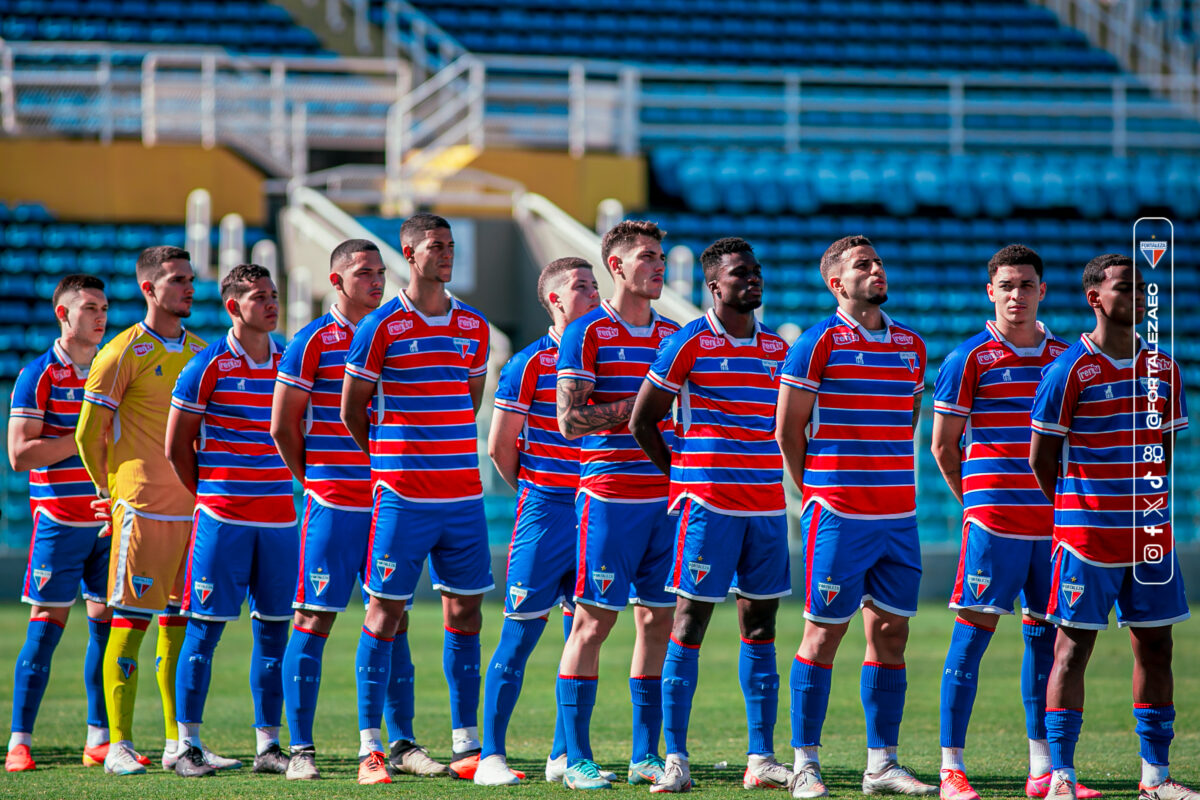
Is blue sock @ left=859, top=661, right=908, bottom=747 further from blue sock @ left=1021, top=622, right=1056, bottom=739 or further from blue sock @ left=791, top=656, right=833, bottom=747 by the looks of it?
blue sock @ left=1021, top=622, right=1056, bottom=739

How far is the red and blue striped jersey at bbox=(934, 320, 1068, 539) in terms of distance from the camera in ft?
19.7

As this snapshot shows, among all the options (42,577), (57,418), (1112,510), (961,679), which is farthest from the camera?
(57,418)

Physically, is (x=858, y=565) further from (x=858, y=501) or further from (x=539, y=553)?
(x=539, y=553)

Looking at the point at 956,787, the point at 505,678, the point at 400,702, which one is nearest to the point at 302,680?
the point at 400,702

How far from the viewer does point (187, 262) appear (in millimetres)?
6941

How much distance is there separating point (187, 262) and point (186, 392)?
0.68m

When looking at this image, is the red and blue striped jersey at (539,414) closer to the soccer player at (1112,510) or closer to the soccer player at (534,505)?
the soccer player at (534,505)

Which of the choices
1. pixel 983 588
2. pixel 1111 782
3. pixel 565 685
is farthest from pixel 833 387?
pixel 1111 782

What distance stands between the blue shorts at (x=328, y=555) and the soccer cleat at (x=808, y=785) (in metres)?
2.03

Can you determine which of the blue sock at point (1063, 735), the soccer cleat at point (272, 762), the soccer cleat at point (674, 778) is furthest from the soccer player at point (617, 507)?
the blue sock at point (1063, 735)

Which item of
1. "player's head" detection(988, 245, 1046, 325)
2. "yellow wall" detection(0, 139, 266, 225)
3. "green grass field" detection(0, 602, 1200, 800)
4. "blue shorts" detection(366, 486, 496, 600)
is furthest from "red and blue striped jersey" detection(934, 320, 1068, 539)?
"yellow wall" detection(0, 139, 266, 225)

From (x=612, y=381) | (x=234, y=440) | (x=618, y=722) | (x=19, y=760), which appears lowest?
(x=618, y=722)

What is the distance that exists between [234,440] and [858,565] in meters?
2.77

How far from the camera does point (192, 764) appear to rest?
641 cm
